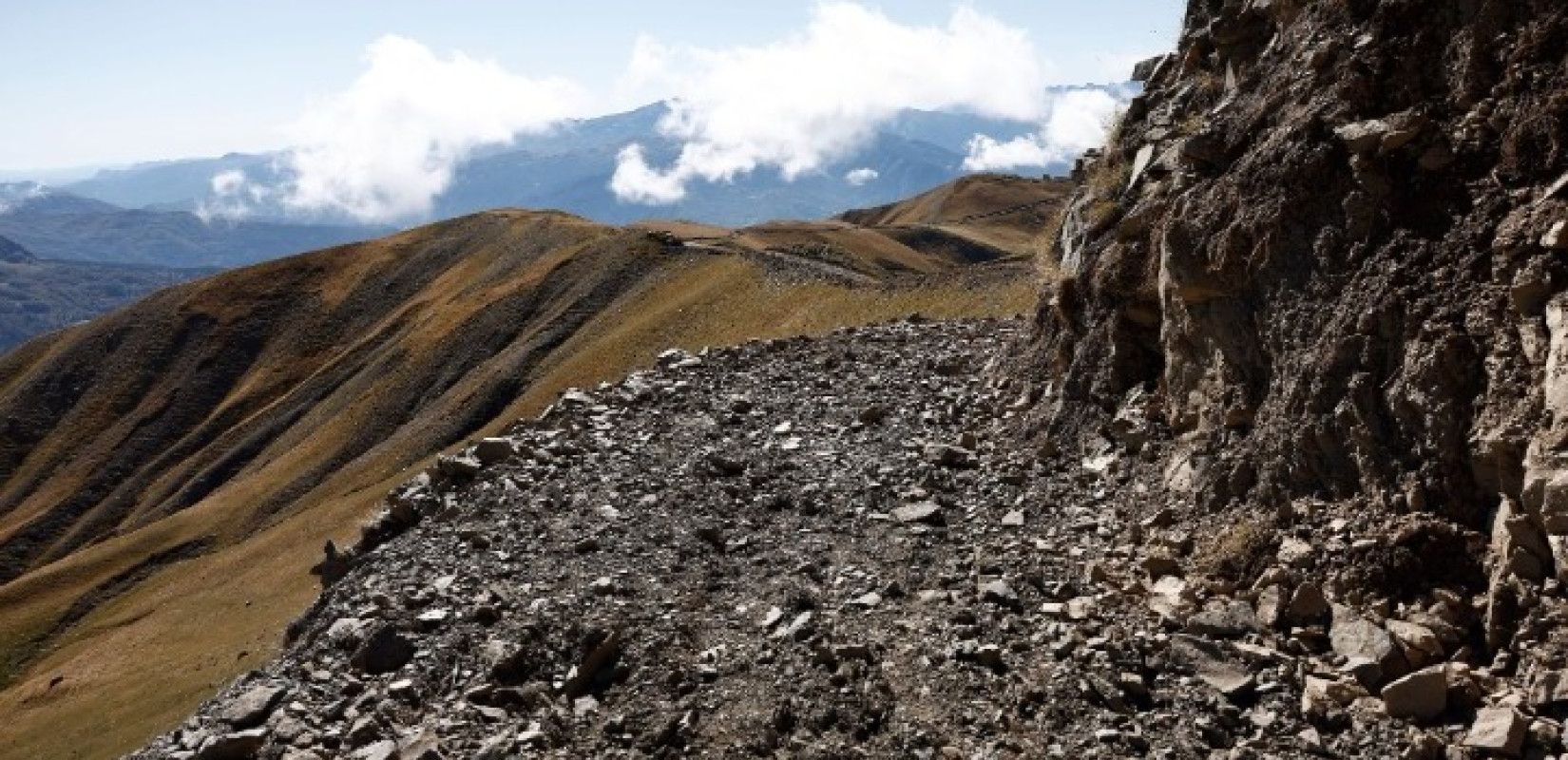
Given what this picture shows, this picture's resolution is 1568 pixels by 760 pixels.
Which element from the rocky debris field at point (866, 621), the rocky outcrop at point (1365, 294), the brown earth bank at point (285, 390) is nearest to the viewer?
the rocky debris field at point (866, 621)

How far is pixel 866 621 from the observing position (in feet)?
57.3

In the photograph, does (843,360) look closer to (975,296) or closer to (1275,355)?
(1275,355)

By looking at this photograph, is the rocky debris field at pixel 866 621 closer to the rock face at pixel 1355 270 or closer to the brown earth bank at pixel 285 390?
the rock face at pixel 1355 270

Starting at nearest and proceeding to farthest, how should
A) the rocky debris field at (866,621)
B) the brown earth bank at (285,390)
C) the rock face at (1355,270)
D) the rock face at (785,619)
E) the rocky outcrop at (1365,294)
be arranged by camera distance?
the rocky debris field at (866,621)
the rocky outcrop at (1365,294)
the rock face at (1355,270)
the rock face at (785,619)
the brown earth bank at (285,390)

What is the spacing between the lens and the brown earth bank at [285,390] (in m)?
54.2

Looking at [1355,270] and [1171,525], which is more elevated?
[1355,270]

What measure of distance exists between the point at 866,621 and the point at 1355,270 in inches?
362

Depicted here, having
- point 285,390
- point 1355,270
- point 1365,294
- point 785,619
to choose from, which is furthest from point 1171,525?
point 285,390

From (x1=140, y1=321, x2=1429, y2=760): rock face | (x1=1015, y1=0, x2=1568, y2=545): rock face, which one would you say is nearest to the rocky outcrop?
(x1=1015, y1=0, x2=1568, y2=545): rock face

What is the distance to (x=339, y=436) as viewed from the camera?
3912 inches

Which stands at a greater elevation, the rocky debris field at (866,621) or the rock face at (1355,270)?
the rock face at (1355,270)

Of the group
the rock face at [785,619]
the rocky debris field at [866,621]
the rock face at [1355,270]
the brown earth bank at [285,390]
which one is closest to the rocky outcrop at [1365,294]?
the rock face at [1355,270]

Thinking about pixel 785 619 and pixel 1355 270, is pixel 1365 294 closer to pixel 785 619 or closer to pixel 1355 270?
pixel 1355 270

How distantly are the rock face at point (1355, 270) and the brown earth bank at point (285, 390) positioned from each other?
2772 centimetres
